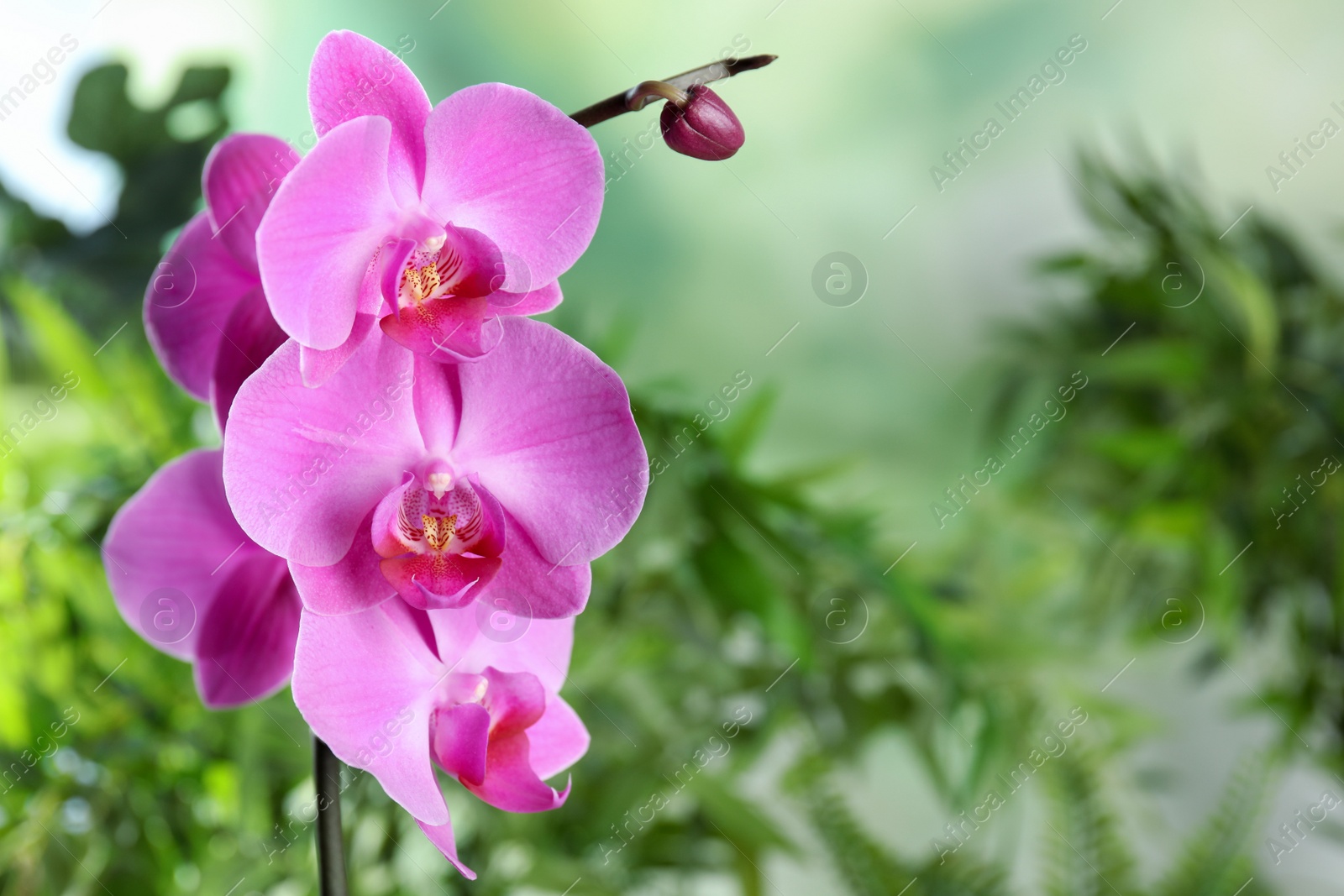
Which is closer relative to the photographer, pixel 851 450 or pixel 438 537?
pixel 438 537

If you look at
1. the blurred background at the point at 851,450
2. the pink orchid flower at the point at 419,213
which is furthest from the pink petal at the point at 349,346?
the blurred background at the point at 851,450

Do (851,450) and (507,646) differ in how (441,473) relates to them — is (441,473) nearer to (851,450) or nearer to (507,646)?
(507,646)

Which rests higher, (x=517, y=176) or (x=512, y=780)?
(x=517, y=176)

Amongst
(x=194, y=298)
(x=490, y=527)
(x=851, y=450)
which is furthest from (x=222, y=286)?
(x=851, y=450)

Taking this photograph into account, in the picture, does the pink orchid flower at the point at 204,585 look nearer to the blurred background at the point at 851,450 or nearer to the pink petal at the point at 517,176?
the pink petal at the point at 517,176

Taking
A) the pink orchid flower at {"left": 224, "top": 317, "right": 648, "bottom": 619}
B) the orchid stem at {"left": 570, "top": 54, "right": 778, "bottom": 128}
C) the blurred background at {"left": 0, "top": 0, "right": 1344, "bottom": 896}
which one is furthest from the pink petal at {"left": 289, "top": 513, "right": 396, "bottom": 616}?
the blurred background at {"left": 0, "top": 0, "right": 1344, "bottom": 896}
